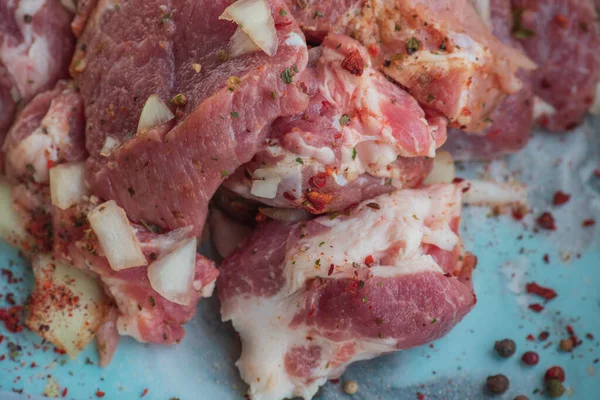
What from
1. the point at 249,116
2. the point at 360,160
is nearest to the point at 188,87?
the point at 249,116

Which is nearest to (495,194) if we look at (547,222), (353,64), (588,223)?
(547,222)

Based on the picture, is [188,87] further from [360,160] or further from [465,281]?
[465,281]

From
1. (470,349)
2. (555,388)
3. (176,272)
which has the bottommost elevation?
(555,388)

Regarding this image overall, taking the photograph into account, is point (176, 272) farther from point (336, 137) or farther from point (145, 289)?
point (336, 137)

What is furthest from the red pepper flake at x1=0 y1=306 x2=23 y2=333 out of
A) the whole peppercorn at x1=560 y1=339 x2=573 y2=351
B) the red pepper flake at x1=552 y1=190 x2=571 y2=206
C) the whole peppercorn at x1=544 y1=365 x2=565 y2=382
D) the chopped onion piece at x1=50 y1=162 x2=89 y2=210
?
the red pepper flake at x1=552 y1=190 x2=571 y2=206

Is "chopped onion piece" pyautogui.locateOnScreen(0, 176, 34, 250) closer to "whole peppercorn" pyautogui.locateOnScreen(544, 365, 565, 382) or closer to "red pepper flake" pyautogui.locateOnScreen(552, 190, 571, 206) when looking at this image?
"whole peppercorn" pyautogui.locateOnScreen(544, 365, 565, 382)

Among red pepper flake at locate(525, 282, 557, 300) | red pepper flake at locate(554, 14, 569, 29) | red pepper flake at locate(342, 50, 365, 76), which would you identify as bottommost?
red pepper flake at locate(525, 282, 557, 300)

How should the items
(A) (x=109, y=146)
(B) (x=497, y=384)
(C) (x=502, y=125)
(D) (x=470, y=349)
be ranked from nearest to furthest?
(A) (x=109, y=146) < (B) (x=497, y=384) < (D) (x=470, y=349) < (C) (x=502, y=125)
